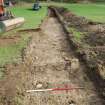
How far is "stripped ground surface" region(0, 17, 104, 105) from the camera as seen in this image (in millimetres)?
8673

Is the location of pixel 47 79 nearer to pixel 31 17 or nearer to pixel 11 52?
pixel 11 52

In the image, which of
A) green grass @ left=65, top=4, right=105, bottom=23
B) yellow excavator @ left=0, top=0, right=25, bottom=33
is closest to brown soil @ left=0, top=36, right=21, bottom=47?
yellow excavator @ left=0, top=0, right=25, bottom=33

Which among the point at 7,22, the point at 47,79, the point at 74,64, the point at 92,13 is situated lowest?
the point at 92,13

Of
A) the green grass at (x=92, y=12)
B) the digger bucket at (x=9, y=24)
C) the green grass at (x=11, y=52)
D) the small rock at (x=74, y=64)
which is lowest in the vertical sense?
the green grass at (x=92, y=12)

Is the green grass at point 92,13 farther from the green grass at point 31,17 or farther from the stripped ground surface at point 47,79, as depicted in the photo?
the stripped ground surface at point 47,79

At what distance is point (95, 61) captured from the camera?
1241cm

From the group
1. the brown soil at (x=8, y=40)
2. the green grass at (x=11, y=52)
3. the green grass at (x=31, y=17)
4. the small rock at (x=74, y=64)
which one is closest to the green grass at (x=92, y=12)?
the green grass at (x=31, y=17)

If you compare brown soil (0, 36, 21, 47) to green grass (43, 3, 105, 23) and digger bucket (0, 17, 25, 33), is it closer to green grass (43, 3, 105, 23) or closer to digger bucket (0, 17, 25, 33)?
digger bucket (0, 17, 25, 33)

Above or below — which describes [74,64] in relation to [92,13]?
above

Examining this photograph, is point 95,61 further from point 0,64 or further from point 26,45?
point 26,45

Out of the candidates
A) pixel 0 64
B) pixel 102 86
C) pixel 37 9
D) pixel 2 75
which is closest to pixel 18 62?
pixel 0 64

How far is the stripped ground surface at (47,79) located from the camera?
8.67 meters

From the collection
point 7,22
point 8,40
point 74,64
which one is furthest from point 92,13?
point 74,64

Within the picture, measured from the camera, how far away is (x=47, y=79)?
10.7 m
